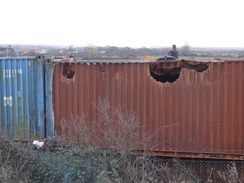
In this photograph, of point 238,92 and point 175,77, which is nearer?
point 238,92

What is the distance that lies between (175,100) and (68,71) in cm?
272

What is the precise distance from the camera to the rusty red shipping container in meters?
7.02

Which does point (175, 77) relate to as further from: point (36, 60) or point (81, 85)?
point (36, 60)

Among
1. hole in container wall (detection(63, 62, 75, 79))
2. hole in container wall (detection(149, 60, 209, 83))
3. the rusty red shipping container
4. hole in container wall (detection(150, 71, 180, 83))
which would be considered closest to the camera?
the rusty red shipping container

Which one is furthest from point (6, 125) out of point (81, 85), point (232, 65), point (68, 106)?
point (232, 65)

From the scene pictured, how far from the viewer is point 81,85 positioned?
771cm

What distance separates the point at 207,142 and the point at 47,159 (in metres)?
3.60

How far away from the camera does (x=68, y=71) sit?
7.79 meters

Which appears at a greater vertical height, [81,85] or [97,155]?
[81,85]

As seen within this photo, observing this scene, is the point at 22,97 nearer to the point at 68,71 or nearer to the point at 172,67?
the point at 68,71

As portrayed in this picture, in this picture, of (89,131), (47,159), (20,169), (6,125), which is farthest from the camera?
(6,125)

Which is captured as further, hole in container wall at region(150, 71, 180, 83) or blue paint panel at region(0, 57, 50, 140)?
blue paint panel at region(0, 57, 50, 140)

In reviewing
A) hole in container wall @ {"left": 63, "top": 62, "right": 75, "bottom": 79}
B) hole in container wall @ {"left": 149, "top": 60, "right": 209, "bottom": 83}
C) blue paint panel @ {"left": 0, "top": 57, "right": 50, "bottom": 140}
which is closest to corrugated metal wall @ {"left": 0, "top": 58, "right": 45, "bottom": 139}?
blue paint panel @ {"left": 0, "top": 57, "right": 50, "bottom": 140}

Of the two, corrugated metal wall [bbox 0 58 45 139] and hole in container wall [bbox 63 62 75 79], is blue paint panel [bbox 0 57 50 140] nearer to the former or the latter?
corrugated metal wall [bbox 0 58 45 139]
